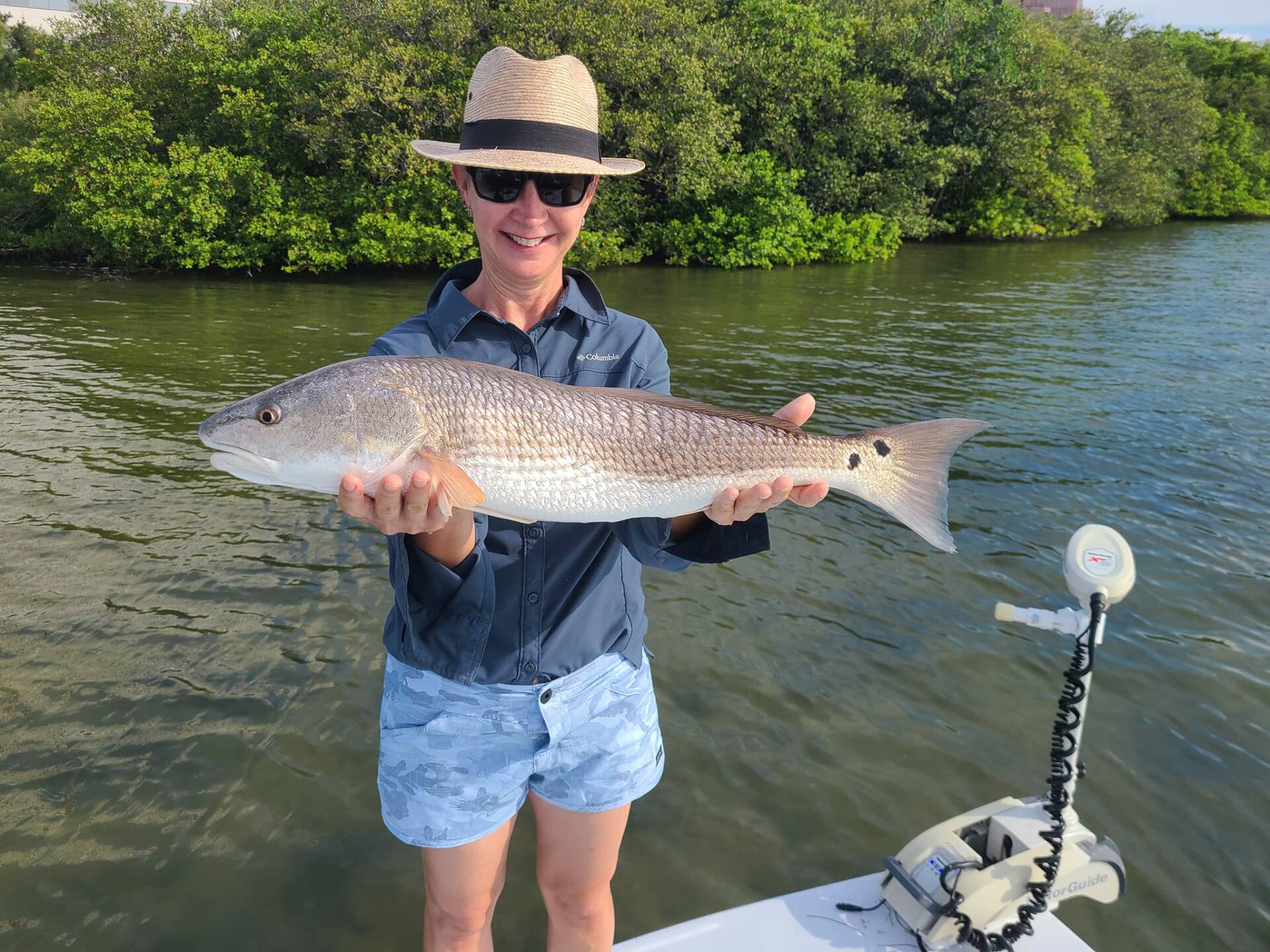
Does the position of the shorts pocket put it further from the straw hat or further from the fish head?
the straw hat

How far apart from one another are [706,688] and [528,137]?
4.37 meters

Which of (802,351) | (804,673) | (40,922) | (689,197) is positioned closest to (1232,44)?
(689,197)

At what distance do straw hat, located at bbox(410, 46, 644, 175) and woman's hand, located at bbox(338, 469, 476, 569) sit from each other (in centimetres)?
108

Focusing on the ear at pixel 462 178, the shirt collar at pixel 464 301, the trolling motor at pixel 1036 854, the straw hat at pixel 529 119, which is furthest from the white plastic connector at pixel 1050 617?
the ear at pixel 462 178

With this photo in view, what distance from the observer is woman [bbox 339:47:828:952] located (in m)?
2.55

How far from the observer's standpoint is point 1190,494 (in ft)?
31.0

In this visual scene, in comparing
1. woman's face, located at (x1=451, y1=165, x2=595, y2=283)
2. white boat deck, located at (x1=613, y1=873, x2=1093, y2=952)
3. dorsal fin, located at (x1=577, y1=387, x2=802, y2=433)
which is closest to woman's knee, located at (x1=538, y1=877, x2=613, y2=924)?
white boat deck, located at (x1=613, y1=873, x2=1093, y2=952)

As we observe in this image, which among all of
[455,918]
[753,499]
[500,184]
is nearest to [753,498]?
[753,499]

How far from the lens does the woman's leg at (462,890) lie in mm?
2611

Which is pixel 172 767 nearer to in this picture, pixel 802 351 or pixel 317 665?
pixel 317 665

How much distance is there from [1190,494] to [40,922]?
11.1 metres

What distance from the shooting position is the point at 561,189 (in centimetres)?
277

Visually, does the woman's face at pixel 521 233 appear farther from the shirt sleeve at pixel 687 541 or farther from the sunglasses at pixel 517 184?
the shirt sleeve at pixel 687 541

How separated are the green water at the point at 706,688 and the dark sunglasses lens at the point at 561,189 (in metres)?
3.52
